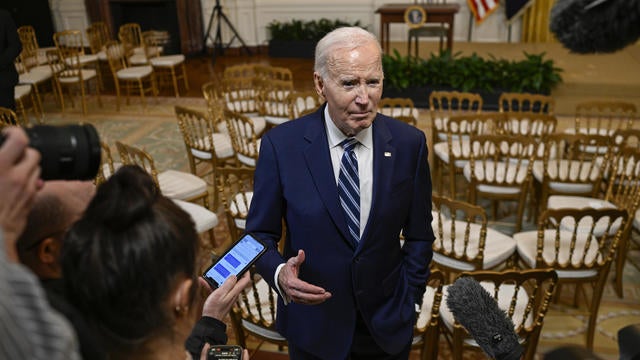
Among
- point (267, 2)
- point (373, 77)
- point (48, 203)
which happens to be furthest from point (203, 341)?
point (267, 2)

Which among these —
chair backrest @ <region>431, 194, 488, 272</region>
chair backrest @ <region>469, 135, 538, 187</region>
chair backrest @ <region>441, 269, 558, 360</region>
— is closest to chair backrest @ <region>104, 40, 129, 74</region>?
chair backrest @ <region>469, 135, 538, 187</region>

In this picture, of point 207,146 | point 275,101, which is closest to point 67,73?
point 275,101

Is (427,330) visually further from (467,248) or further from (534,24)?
(534,24)

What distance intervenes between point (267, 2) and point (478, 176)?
9.36 meters

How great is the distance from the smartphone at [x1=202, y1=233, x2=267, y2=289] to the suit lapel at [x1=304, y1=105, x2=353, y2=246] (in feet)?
0.86

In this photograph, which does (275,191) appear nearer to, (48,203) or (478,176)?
(48,203)

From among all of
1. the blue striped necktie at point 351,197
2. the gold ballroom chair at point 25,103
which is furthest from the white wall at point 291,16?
the blue striped necktie at point 351,197

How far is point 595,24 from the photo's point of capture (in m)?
0.70

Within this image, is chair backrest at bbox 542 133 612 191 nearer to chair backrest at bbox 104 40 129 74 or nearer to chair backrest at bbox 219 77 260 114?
chair backrest at bbox 219 77 260 114

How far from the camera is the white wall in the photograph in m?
12.1

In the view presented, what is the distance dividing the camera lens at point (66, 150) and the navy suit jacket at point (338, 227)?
1070 mm

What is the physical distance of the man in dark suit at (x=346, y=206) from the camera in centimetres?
196

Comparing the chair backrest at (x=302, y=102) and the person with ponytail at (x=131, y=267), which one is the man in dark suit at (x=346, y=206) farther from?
the chair backrest at (x=302, y=102)

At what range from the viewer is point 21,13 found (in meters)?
11.6
